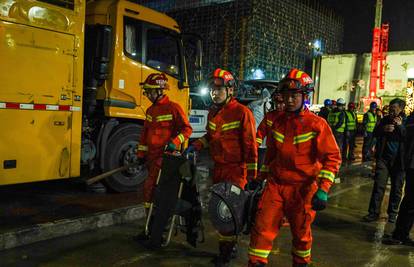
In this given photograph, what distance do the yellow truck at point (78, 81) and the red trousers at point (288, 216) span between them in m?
3.57

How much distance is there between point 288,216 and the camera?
126 inches

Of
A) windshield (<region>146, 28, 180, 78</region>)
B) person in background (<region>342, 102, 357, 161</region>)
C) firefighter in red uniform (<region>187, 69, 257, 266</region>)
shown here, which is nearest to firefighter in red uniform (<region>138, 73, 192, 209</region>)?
firefighter in red uniform (<region>187, 69, 257, 266</region>)

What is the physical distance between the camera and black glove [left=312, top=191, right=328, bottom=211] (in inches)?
118

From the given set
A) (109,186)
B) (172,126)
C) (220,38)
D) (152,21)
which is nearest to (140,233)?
(172,126)

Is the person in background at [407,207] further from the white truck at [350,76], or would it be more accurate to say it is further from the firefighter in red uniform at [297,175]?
the white truck at [350,76]

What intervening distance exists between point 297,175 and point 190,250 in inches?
74.3

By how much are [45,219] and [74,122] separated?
149 cm

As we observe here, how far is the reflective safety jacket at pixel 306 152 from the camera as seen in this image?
317 centimetres

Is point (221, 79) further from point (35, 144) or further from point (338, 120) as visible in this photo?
point (338, 120)

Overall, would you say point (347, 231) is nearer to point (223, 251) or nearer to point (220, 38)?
point (223, 251)

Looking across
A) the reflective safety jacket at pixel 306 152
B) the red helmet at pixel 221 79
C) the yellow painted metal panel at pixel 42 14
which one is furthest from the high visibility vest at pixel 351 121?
the reflective safety jacket at pixel 306 152

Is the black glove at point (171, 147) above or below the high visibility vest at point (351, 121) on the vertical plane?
below

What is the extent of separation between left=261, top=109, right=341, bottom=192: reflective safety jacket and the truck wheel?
3.91m

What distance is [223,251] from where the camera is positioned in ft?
13.0
